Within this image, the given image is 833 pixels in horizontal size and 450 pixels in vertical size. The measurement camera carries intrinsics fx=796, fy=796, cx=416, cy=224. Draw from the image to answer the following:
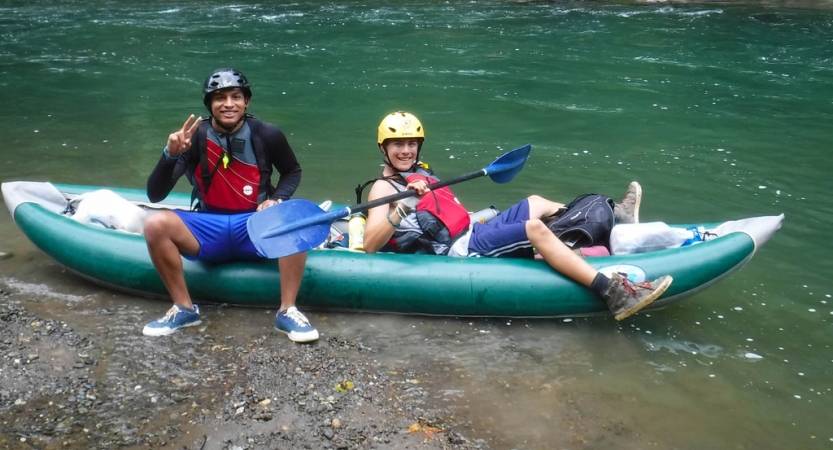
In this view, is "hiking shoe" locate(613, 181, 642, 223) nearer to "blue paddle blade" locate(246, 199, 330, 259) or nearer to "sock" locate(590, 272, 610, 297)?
"sock" locate(590, 272, 610, 297)

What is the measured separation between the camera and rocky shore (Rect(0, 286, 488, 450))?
3.03m

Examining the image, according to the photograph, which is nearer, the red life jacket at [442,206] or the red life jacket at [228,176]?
the red life jacket at [228,176]

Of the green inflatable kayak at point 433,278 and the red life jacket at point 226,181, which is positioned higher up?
the red life jacket at point 226,181

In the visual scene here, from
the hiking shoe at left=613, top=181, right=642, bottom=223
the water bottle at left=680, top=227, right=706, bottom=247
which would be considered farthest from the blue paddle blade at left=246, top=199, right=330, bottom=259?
the water bottle at left=680, top=227, right=706, bottom=247

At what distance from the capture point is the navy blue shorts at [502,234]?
4102mm

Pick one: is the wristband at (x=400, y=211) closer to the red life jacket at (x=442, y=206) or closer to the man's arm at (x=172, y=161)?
the red life jacket at (x=442, y=206)

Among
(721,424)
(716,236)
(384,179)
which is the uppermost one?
(384,179)

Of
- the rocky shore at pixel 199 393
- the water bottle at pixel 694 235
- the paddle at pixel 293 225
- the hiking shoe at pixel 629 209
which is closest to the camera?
the rocky shore at pixel 199 393

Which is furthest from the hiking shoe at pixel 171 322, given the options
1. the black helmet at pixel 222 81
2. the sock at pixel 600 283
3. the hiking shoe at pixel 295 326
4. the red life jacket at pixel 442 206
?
the sock at pixel 600 283

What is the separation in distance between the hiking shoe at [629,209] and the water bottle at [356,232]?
1.40 m

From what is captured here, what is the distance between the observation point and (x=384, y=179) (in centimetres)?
412

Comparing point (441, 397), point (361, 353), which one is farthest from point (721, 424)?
point (361, 353)

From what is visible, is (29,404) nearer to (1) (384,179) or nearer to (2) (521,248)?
(1) (384,179)

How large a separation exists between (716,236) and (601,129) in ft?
11.7
